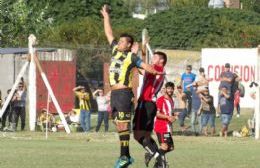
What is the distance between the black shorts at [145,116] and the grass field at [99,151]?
1.19m

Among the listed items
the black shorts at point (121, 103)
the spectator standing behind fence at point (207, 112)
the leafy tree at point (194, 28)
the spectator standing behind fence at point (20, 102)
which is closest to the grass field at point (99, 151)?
the black shorts at point (121, 103)

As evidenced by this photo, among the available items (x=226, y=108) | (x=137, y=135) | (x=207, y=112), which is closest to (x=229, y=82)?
(x=226, y=108)

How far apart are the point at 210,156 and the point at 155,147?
4173 mm

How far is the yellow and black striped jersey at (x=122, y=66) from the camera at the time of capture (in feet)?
53.4

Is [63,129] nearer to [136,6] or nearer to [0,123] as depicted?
[0,123]

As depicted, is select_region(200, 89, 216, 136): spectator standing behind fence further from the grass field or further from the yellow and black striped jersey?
the yellow and black striped jersey

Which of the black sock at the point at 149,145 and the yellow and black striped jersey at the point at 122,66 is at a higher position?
the yellow and black striped jersey at the point at 122,66

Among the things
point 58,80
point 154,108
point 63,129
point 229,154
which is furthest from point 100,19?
point 154,108

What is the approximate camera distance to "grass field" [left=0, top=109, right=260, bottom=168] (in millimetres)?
18188

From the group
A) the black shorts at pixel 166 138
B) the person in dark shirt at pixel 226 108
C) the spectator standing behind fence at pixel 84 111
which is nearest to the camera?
the black shorts at pixel 166 138

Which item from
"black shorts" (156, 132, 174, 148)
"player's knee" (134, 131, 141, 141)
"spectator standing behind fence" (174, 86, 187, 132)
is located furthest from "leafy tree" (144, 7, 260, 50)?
"player's knee" (134, 131, 141, 141)

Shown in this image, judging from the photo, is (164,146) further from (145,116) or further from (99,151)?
(99,151)

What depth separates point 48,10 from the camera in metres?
69.0

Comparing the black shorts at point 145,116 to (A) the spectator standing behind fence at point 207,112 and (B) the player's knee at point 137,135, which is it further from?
(A) the spectator standing behind fence at point 207,112
